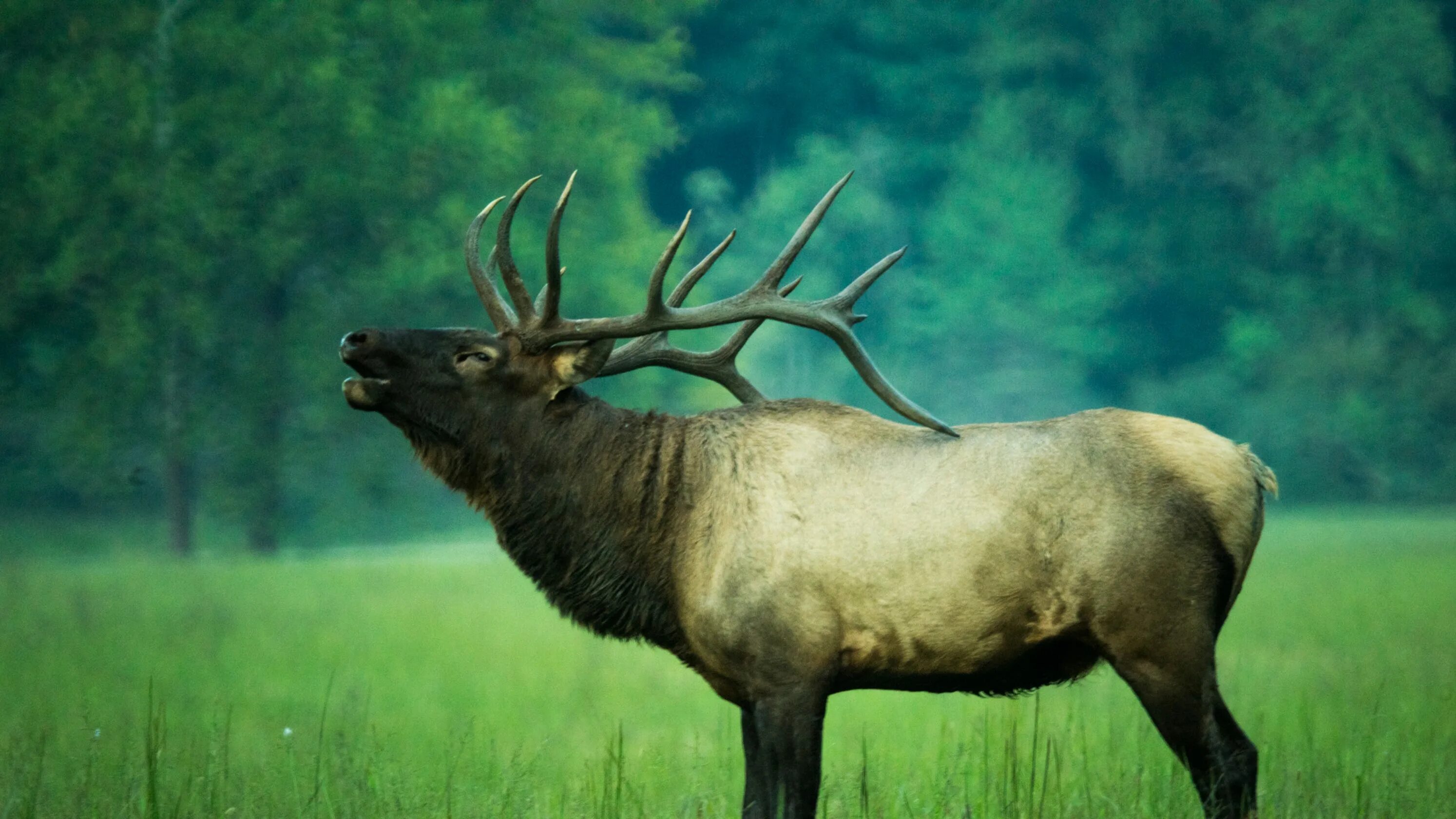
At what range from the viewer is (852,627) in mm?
5004

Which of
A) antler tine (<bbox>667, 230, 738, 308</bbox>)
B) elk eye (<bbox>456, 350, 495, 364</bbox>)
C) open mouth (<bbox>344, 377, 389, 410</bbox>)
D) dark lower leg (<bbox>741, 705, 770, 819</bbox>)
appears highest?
antler tine (<bbox>667, 230, 738, 308</bbox>)

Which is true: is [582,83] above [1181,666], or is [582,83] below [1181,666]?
above

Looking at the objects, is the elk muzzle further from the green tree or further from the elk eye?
the green tree

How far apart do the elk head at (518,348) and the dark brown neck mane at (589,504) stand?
101 mm

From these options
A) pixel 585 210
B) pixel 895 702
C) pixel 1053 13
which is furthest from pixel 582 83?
pixel 895 702

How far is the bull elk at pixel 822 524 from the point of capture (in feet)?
16.1

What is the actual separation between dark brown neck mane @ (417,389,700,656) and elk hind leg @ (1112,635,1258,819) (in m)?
1.73

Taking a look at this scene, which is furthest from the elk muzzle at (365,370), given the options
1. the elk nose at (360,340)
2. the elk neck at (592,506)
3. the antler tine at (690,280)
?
the antler tine at (690,280)

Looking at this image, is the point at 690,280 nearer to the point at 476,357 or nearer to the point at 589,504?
the point at 476,357

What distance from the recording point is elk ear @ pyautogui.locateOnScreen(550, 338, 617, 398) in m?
5.56

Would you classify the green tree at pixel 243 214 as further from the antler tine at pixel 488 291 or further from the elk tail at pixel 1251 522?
the elk tail at pixel 1251 522

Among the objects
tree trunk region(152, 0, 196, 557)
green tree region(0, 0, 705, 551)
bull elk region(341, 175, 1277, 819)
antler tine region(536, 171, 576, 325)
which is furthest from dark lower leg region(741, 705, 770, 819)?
tree trunk region(152, 0, 196, 557)

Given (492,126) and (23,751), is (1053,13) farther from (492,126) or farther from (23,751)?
(23,751)

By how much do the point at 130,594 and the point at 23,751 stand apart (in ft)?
27.5
